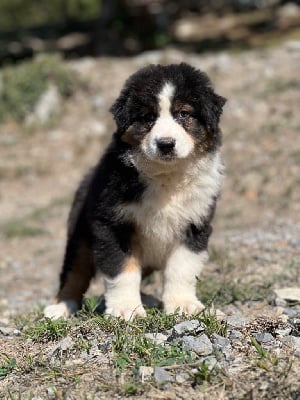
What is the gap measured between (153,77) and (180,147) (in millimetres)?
668

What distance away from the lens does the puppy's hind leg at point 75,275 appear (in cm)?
621

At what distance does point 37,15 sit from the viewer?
3072 centimetres

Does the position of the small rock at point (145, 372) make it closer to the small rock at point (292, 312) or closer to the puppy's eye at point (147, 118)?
the small rock at point (292, 312)

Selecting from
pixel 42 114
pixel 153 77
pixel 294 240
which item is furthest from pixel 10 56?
pixel 153 77

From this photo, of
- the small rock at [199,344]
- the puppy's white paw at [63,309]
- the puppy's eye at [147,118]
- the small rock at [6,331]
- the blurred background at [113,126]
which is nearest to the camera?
the small rock at [199,344]

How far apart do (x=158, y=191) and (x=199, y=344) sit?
5.59 ft

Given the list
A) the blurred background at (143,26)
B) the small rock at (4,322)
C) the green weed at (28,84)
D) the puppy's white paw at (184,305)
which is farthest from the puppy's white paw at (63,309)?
the blurred background at (143,26)

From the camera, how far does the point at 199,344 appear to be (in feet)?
13.4

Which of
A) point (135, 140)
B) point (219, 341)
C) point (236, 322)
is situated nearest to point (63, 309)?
point (135, 140)

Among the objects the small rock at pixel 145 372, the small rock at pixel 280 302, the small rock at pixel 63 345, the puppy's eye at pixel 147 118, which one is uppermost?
the puppy's eye at pixel 147 118

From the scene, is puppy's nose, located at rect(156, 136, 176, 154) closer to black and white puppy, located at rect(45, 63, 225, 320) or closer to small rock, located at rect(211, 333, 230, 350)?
black and white puppy, located at rect(45, 63, 225, 320)

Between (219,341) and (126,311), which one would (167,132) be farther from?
(219,341)

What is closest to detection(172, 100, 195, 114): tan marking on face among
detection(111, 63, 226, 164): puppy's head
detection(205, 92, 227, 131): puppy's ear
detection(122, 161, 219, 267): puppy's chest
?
detection(111, 63, 226, 164): puppy's head

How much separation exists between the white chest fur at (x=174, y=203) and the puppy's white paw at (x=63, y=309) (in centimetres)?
100
